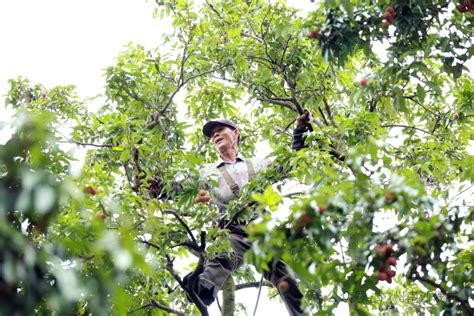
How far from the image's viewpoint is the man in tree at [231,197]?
3.58 m

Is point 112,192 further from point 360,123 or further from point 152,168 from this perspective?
point 360,123

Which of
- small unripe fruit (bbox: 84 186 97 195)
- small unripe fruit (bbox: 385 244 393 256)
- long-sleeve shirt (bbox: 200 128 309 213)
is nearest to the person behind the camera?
small unripe fruit (bbox: 385 244 393 256)

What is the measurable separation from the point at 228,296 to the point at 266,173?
1.05 metres

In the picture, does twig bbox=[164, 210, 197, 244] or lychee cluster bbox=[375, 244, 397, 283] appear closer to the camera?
lychee cluster bbox=[375, 244, 397, 283]

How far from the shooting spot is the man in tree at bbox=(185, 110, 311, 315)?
3580 mm

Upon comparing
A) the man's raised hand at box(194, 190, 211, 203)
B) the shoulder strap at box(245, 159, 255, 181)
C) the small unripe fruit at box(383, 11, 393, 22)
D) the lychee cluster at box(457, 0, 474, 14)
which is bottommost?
the man's raised hand at box(194, 190, 211, 203)

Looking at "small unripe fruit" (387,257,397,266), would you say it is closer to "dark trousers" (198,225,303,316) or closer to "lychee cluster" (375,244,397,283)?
"lychee cluster" (375,244,397,283)

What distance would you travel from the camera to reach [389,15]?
3.08 meters

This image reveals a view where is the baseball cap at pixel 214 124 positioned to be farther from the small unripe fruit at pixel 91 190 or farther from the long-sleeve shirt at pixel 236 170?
the small unripe fruit at pixel 91 190

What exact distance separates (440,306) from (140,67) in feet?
9.39

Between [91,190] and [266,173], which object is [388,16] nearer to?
[266,173]

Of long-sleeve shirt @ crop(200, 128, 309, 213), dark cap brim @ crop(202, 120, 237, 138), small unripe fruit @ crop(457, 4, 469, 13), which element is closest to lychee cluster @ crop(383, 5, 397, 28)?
small unripe fruit @ crop(457, 4, 469, 13)

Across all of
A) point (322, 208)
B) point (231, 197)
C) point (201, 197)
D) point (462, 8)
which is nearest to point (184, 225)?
point (201, 197)

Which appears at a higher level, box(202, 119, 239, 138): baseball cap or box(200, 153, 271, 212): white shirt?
box(202, 119, 239, 138): baseball cap
